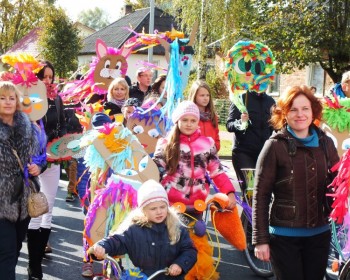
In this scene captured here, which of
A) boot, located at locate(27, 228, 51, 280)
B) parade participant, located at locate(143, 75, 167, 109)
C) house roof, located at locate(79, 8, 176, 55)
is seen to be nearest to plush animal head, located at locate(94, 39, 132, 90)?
parade participant, located at locate(143, 75, 167, 109)

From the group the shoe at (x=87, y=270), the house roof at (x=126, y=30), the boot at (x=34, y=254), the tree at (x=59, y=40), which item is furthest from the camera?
the house roof at (x=126, y=30)

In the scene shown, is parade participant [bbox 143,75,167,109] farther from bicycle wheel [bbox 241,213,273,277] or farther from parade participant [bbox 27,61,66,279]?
bicycle wheel [bbox 241,213,273,277]

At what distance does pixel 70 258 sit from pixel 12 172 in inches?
93.0

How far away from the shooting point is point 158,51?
35.4 m

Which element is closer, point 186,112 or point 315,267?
point 315,267

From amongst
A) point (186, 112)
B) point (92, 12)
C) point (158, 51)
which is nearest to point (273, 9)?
point (186, 112)

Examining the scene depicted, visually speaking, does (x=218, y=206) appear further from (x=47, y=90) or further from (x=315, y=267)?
(x=47, y=90)

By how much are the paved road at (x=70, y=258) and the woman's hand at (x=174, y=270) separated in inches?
87.5

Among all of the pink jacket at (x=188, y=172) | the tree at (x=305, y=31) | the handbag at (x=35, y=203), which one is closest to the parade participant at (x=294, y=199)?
the pink jacket at (x=188, y=172)

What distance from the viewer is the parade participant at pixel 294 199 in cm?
351

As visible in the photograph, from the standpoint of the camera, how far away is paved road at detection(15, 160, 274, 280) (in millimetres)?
5684

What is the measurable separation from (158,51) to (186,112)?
31.1 metres

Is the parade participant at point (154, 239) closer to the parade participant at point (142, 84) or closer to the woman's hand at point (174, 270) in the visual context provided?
the woman's hand at point (174, 270)

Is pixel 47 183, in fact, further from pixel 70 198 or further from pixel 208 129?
pixel 70 198
